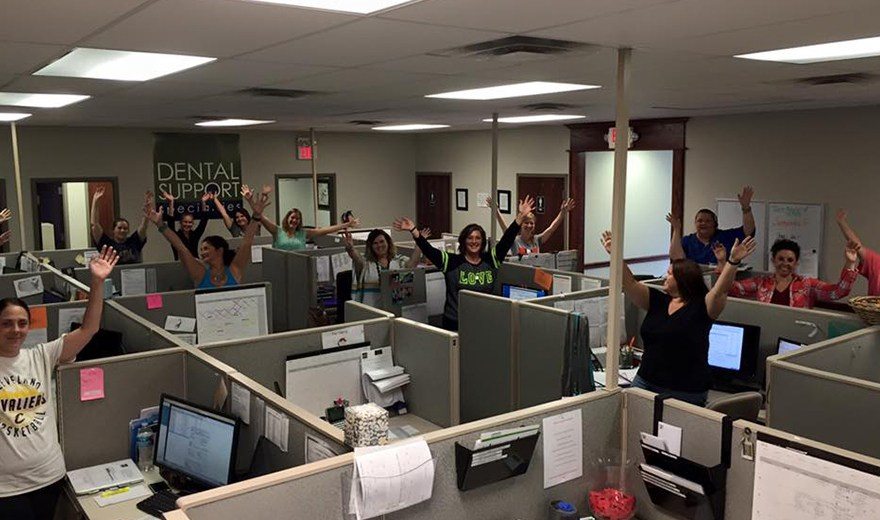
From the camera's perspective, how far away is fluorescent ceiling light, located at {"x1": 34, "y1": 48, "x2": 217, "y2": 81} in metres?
3.05

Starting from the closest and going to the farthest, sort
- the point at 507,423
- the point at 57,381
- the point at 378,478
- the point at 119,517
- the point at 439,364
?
the point at 378,478 < the point at 507,423 < the point at 119,517 < the point at 57,381 < the point at 439,364

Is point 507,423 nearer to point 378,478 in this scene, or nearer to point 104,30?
point 378,478

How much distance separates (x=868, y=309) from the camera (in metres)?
3.55

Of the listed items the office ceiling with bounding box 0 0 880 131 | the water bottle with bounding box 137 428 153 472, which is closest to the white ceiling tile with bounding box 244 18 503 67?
the office ceiling with bounding box 0 0 880 131

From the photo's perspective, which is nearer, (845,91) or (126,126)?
(845,91)

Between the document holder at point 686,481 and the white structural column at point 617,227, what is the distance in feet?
0.77

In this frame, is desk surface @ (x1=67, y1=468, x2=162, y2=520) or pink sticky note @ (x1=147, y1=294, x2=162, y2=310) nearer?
desk surface @ (x1=67, y1=468, x2=162, y2=520)

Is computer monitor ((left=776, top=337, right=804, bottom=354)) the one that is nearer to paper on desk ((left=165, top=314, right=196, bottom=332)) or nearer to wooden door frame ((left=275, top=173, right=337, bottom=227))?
paper on desk ((left=165, top=314, right=196, bottom=332))

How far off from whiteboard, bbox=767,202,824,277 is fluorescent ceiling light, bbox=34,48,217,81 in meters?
5.95

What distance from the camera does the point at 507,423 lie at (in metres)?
2.21

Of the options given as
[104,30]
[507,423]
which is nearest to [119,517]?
[507,423]

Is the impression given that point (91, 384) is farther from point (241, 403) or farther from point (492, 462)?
point (492, 462)

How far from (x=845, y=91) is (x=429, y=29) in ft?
12.7

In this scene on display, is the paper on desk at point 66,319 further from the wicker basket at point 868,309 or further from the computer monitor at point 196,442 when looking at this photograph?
the wicker basket at point 868,309
